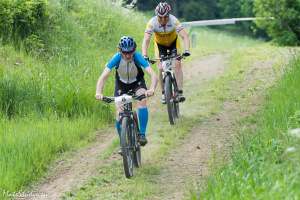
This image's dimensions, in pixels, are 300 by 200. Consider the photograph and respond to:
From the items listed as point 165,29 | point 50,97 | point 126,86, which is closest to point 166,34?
point 165,29

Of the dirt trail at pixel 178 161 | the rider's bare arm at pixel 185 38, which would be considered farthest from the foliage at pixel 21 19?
the dirt trail at pixel 178 161

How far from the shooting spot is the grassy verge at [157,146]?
8.76 meters

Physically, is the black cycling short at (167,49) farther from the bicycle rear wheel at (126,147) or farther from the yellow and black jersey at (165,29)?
the bicycle rear wheel at (126,147)

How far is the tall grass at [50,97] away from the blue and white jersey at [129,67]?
5.44 feet

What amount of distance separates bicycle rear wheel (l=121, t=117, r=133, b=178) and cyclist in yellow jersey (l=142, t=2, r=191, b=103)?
10.8 feet

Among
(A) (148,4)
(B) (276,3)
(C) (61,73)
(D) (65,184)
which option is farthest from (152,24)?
(A) (148,4)

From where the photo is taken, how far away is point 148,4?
179ft

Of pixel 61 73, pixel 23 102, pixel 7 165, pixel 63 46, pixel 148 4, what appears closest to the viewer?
pixel 7 165

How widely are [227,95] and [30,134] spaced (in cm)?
549

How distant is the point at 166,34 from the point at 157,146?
2.80m

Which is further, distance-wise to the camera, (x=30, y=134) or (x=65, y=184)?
(x=30, y=134)

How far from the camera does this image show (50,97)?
1250 centimetres

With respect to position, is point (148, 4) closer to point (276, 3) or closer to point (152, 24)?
point (276, 3)

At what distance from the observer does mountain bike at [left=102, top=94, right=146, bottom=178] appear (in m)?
9.04
